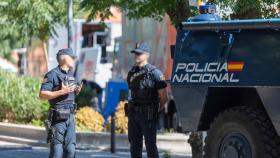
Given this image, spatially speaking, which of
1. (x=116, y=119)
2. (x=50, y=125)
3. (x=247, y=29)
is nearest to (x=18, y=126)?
(x=116, y=119)

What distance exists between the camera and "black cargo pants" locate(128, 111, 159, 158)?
10.3 m

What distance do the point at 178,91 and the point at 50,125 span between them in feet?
6.07

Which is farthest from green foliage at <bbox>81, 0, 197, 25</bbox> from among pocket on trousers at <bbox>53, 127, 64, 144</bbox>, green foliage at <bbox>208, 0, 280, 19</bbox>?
pocket on trousers at <bbox>53, 127, 64, 144</bbox>

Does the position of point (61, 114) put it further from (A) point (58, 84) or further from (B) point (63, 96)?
(A) point (58, 84)

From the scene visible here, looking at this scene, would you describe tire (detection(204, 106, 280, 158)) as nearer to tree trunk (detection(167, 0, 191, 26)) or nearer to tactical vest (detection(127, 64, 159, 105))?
tactical vest (detection(127, 64, 159, 105))

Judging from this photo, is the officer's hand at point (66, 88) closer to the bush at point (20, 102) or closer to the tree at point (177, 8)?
the tree at point (177, 8)

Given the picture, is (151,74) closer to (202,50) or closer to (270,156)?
(202,50)

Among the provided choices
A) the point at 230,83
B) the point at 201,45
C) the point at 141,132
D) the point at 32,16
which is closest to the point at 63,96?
the point at 141,132

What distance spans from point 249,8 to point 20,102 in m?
8.95

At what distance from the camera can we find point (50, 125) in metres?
10.2

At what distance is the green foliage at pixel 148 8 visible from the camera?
38.7 ft

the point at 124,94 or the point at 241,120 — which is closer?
the point at 241,120

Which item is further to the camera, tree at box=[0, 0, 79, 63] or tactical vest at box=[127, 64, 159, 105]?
tree at box=[0, 0, 79, 63]

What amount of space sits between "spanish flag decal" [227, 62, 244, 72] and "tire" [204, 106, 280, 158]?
451 millimetres
